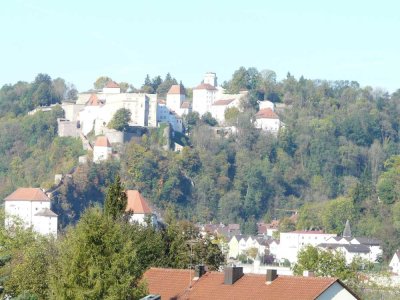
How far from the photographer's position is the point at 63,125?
486 ft

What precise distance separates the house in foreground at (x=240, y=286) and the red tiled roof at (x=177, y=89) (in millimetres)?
127481

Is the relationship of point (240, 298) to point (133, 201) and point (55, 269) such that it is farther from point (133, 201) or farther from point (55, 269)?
point (133, 201)

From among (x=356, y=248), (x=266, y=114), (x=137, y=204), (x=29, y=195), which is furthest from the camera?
(x=266, y=114)

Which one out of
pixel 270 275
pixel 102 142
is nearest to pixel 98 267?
pixel 270 275

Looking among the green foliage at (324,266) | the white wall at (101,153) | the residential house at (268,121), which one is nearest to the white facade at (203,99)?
the residential house at (268,121)

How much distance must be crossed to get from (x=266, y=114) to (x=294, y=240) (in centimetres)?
3228

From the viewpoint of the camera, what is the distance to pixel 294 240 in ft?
420

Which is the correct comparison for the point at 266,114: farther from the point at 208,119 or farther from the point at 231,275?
the point at 231,275

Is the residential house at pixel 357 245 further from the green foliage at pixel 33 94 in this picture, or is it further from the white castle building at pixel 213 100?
the green foliage at pixel 33 94

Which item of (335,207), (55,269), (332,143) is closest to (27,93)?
(332,143)

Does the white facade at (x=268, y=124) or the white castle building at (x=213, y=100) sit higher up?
the white castle building at (x=213, y=100)

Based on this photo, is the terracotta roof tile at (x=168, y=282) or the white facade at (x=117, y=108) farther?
the white facade at (x=117, y=108)

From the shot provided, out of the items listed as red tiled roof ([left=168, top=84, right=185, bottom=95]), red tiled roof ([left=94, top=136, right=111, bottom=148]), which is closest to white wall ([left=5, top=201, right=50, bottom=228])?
red tiled roof ([left=94, top=136, right=111, bottom=148])

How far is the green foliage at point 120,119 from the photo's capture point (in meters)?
140
